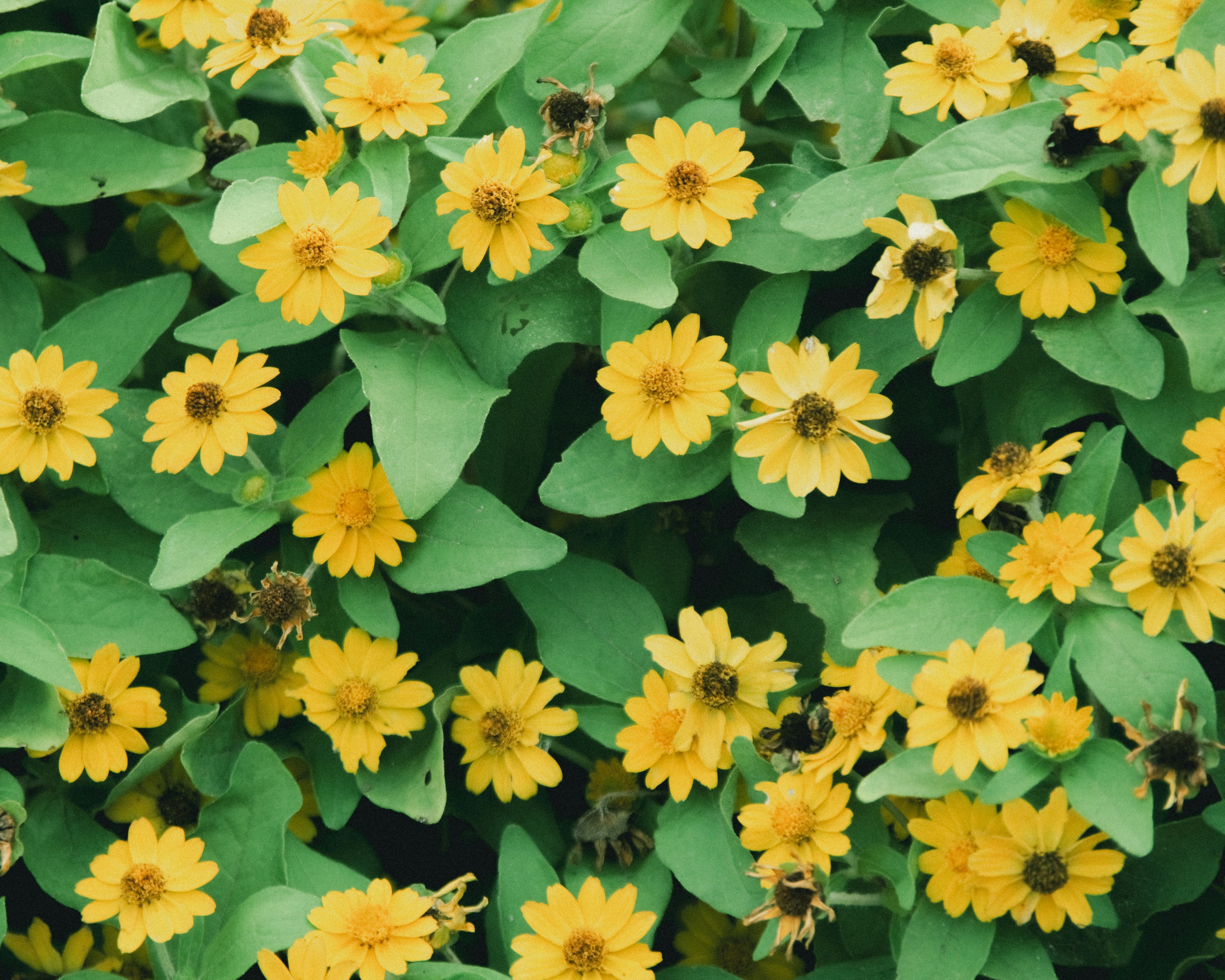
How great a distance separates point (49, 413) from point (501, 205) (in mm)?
579

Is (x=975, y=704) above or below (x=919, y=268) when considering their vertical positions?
below

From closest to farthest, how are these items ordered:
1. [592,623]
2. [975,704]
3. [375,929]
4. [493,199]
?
[975,704]
[375,929]
[493,199]
[592,623]

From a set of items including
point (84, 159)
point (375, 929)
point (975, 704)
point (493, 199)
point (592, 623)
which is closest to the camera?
point (975, 704)

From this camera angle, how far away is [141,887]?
1.21m

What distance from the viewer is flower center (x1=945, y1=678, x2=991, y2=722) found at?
1.05m

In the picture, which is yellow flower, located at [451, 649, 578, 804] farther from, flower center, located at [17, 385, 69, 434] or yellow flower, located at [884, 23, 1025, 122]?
yellow flower, located at [884, 23, 1025, 122]

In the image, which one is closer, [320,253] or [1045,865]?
[1045,865]

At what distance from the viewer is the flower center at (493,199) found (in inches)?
49.3

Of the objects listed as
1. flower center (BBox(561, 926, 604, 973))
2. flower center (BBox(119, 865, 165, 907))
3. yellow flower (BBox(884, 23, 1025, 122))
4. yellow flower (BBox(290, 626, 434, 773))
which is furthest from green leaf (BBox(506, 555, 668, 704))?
yellow flower (BBox(884, 23, 1025, 122))

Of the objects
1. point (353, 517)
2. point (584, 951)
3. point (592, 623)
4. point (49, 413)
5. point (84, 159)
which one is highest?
point (84, 159)

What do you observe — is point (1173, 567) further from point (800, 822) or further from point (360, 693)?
point (360, 693)

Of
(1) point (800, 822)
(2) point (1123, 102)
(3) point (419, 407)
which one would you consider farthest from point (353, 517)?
(2) point (1123, 102)

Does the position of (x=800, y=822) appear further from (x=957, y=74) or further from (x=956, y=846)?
(x=957, y=74)

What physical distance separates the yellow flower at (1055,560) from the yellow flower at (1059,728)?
0.11m
